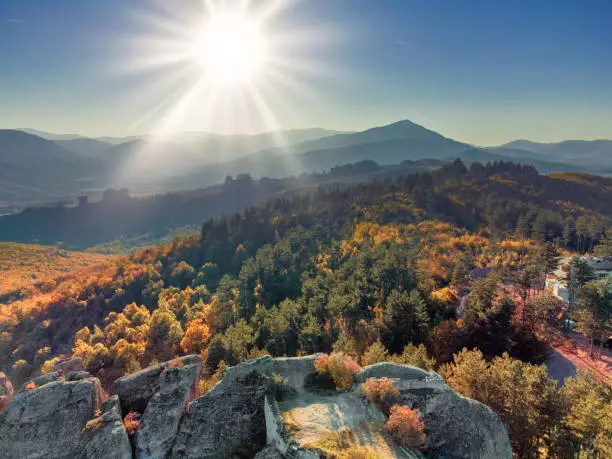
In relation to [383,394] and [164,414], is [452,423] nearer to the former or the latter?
[383,394]

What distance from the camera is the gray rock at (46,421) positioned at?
23078 millimetres

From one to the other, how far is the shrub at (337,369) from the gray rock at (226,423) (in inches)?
186

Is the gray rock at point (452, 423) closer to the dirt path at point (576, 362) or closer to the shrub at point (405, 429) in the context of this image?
the shrub at point (405, 429)

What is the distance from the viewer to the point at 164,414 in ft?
82.1

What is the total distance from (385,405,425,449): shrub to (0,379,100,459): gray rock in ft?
67.5

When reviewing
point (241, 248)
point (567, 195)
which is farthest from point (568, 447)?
point (567, 195)

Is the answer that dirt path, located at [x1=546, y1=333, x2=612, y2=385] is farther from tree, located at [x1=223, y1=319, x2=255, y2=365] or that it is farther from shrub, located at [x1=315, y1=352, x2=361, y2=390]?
tree, located at [x1=223, y1=319, x2=255, y2=365]

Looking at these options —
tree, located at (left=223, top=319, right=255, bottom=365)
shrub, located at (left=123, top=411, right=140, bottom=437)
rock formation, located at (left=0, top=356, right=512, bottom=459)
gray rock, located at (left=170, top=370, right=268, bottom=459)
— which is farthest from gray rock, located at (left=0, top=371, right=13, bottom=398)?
tree, located at (left=223, top=319, right=255, bottom=365)

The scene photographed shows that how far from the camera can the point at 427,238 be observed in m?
113

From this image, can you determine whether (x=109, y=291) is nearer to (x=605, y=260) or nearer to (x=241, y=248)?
(x=241, y=248)

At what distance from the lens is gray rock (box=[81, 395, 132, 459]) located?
2311 cm

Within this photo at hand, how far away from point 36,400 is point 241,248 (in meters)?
123

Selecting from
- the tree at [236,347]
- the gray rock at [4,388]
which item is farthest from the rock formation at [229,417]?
the tree at [236,347]

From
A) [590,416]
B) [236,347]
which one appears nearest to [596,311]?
[590,416]
